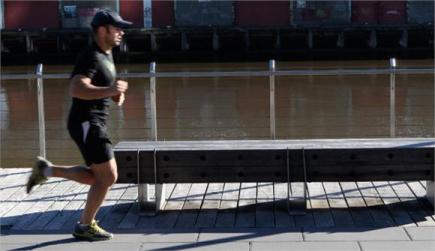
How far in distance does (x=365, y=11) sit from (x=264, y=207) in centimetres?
3723

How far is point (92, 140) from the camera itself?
16.0 feet

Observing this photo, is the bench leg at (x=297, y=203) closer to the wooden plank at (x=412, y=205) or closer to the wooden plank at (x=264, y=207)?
the wooden plank at (x=264, y=207)

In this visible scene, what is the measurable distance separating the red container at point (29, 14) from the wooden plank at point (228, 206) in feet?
118

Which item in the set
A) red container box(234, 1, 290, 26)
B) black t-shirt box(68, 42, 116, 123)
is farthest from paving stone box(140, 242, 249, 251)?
red container box(234, 1, 290, 26)

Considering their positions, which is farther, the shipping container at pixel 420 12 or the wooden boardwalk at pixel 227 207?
the shipping container at pixel 420 12

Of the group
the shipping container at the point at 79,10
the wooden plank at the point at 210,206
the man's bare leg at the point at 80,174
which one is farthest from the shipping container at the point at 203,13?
the man's bare leg at the point at 80,174

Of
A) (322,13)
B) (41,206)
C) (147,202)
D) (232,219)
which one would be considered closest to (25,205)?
(41,206)

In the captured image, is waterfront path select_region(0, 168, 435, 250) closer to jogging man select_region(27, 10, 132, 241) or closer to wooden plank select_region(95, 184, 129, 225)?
wooden plank select_region(95, 184, 129, 225)

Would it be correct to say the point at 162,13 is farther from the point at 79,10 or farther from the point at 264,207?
the point at 264,207

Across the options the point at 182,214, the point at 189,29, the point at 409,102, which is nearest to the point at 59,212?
the point at 182,214

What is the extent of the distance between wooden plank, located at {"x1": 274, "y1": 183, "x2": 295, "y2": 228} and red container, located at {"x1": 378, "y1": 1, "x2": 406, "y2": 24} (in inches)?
1432

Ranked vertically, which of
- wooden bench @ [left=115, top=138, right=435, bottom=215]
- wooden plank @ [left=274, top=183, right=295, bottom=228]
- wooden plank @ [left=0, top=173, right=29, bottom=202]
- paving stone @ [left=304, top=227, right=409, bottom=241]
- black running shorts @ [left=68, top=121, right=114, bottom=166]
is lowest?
wooden plank @ [left=0, top=173, right=29, bottom=202]

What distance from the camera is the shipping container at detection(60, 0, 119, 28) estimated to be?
41153 millimetres

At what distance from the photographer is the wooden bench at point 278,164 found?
5.61m
